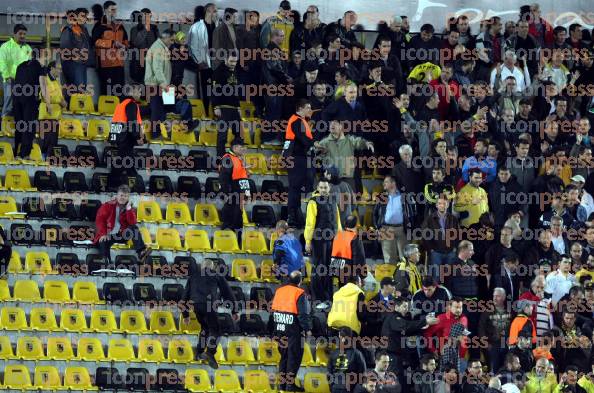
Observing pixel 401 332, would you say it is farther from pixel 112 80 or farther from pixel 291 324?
pixel 112 80

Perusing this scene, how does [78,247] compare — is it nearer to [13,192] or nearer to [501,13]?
[13,192]

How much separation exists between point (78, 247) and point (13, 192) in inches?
63.0

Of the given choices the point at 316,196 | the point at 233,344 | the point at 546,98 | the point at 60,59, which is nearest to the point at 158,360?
the point at 233,344

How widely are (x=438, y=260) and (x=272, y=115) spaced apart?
437 centimetres

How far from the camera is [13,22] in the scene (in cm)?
3197

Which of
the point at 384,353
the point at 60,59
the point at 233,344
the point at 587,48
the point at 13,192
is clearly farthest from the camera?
the point at 587,48

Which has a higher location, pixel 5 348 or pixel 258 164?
pixel 258 164

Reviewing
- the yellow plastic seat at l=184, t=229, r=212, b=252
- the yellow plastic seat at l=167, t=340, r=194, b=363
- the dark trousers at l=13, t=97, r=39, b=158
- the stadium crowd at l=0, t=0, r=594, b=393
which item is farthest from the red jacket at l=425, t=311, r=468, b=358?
the dark trousers at l=13, t=97, r=39, b=158

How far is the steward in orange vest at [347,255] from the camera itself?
89.4 ft

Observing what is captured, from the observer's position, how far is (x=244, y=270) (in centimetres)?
2809

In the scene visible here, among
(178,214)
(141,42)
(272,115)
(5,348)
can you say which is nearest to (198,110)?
(272,115)

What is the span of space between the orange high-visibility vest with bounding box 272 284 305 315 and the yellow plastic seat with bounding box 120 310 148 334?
7.09 ft

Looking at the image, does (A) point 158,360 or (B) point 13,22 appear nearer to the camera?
(A) point 158,360

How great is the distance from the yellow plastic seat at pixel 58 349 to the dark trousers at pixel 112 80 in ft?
18.7
